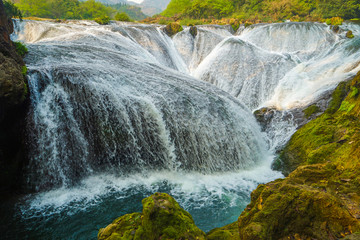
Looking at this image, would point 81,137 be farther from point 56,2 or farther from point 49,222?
point 56,2

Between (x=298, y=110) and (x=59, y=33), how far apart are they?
14.2 m

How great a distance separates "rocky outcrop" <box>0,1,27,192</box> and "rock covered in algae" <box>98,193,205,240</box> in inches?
148

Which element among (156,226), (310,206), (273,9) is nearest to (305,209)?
(310,206)

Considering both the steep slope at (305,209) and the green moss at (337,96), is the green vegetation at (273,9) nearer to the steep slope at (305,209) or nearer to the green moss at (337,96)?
the green moss at (337,96)

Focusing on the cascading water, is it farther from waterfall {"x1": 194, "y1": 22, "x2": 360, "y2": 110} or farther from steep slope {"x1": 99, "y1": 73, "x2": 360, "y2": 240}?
steep slope {"x1": 99, "y1": 73, "x2": 360, "y2": 240}

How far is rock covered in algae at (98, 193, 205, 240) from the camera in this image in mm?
2471

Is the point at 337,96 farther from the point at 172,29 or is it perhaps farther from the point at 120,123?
the point at 172,29

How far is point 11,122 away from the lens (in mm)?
4930

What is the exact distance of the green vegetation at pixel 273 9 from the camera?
23.2 meters

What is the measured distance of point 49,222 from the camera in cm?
421

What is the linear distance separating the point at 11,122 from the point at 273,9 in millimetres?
34770

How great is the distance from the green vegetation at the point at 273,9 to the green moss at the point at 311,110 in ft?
66.4

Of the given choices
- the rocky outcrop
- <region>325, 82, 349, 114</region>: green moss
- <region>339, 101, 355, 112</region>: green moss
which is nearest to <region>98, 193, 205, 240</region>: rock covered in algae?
the rocky outcrop

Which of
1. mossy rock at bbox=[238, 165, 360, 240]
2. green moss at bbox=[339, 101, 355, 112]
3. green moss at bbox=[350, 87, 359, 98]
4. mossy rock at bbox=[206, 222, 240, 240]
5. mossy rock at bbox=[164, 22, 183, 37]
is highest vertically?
mossy rock at bbox=[164, 22, 183, 37]
